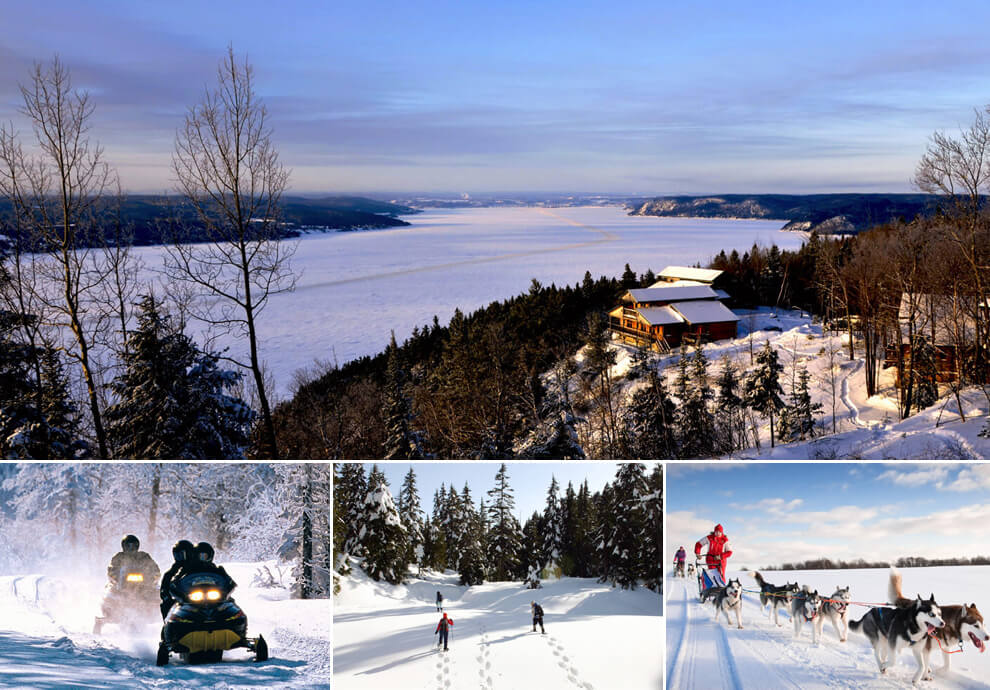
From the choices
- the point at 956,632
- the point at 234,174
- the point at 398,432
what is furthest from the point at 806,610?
the point at 398,432

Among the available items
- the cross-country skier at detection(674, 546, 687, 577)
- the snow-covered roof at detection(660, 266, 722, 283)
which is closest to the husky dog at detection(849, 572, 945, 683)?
the cross-country skier at detection(674, 546, 687, 577)

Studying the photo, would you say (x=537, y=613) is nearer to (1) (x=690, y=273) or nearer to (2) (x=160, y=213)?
(2) (x=160, y=213)

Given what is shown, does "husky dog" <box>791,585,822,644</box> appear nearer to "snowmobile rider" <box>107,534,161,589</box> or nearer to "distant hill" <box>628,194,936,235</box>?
"snowmobile rider" <box>107,534,161,589</box>

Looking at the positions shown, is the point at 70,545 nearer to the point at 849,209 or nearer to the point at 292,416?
the point at 292,416

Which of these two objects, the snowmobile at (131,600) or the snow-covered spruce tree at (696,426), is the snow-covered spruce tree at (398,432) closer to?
the snow-covered spruce tree at (696,426)

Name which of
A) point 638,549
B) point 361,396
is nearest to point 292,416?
point 361,396
